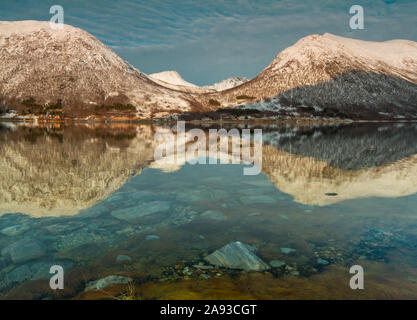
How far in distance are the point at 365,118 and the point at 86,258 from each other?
547ft

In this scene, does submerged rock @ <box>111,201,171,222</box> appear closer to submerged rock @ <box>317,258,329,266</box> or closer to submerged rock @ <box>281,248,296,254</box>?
submerged rock @ <box>281,248,296,254</box>

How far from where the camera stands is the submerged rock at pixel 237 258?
678cm

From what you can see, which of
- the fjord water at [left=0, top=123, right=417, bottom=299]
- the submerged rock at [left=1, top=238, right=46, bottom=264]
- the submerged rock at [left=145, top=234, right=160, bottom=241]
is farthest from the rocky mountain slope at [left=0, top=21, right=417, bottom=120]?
the submerged rock at [left=145, top=234, right=160, bottom=241]

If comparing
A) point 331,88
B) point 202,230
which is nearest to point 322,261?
point 202,230

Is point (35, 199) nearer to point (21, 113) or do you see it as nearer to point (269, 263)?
point (269, 263)

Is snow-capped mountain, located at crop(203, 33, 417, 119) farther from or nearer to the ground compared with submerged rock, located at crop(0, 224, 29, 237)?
farther from the ground

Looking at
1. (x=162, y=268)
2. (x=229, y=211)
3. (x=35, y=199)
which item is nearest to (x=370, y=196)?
(x=229, y=211)

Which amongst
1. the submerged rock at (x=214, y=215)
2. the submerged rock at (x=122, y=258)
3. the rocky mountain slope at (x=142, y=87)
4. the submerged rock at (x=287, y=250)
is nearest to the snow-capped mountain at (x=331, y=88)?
the rocky mountain slope at (x=142, y=87)

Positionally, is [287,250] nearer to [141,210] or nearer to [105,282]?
[105,282]

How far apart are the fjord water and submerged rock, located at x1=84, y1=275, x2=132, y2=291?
13 cm

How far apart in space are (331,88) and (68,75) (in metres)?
149

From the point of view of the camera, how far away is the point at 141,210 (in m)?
10.8

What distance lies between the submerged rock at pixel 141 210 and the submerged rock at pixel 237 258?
153 inches

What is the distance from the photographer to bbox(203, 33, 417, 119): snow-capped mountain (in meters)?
164
